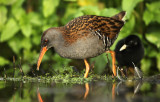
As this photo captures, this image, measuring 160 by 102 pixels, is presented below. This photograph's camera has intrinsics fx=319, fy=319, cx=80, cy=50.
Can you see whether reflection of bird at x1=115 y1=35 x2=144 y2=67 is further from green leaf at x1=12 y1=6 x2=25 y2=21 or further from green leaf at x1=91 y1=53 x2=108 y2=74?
green leaf at x1=12 y1=6 x2=25 y2=21

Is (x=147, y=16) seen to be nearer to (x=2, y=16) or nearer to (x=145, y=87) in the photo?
(x=145, y=87)

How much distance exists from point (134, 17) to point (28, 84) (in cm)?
359

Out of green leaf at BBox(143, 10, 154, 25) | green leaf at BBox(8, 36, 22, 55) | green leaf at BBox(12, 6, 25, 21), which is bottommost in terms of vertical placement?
green leaf at BBox(8, 36, 22, 55)

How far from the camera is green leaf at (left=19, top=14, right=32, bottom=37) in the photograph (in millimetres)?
7837

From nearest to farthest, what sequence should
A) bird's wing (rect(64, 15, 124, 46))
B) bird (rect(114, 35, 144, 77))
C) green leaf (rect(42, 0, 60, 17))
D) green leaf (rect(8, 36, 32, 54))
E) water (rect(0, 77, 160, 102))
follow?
water (rect(0, 77, 160, 102))
bird's wing (rect(64, 15, 124, 46))
bird (rect(114, 35, 144, 77))
green leaf (rect(42, 0, 60, 17))
green leaf (rect(8, 36, 32, 54))

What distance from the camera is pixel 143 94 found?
14.0 ft

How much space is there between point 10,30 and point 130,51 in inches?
124

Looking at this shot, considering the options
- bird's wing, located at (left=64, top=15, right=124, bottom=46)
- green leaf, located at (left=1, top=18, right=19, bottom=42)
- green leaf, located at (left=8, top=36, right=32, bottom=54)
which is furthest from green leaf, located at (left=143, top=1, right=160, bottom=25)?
green leaf, located at (left=1, top=18, right=19, bottom=42)

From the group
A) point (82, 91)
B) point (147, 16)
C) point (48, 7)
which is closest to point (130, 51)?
point (147, 16)

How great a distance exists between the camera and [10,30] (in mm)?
8008

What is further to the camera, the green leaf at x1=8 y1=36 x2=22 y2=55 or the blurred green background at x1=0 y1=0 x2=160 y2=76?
the green leaf at x1=8 y1=36 x2=22 y2=55

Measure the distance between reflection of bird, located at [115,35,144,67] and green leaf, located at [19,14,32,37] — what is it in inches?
94.0

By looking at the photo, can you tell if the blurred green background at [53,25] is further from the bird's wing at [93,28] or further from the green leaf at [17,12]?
the bird's wing at [93,28]

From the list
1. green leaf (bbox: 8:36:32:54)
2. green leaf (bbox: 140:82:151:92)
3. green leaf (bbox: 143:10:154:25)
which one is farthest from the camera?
green leaf (bbox: 8:36:32:54)
